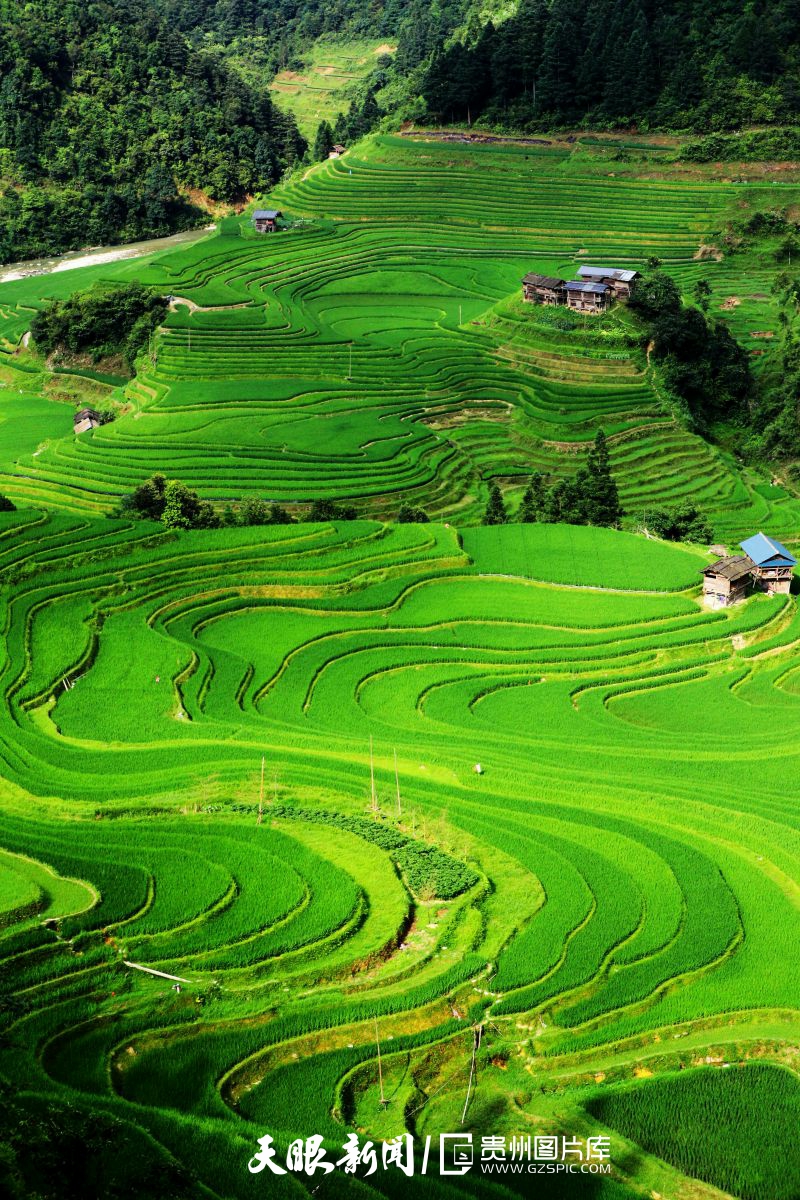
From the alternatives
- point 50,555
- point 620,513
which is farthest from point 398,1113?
point 620,513

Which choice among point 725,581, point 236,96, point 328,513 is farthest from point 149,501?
point 236,96

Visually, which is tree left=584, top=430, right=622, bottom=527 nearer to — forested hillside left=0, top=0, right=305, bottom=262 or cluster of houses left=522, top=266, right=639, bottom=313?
cluster of houses left=522, top=266, right=639, bottom=313

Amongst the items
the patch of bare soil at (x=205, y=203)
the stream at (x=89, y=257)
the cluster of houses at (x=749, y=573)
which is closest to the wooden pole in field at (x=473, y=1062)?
the cluster of houses at (x=749, y=573)

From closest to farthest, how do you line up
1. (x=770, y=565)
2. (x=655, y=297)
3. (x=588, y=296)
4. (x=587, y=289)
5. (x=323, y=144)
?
1. (x=770, y=565)
2. (x=655, y=297)
3. (x=587, y=289)
4. (x=588, y=296)
5. (x=323, y=144)

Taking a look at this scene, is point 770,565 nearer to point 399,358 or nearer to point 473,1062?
point 473,1062

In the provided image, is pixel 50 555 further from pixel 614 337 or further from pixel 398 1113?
pixel 614 337

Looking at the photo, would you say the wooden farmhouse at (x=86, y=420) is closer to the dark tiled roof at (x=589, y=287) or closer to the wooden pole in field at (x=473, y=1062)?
the dark tiled roof at (x=589, y=287)

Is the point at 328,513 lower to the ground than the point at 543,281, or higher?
lower
